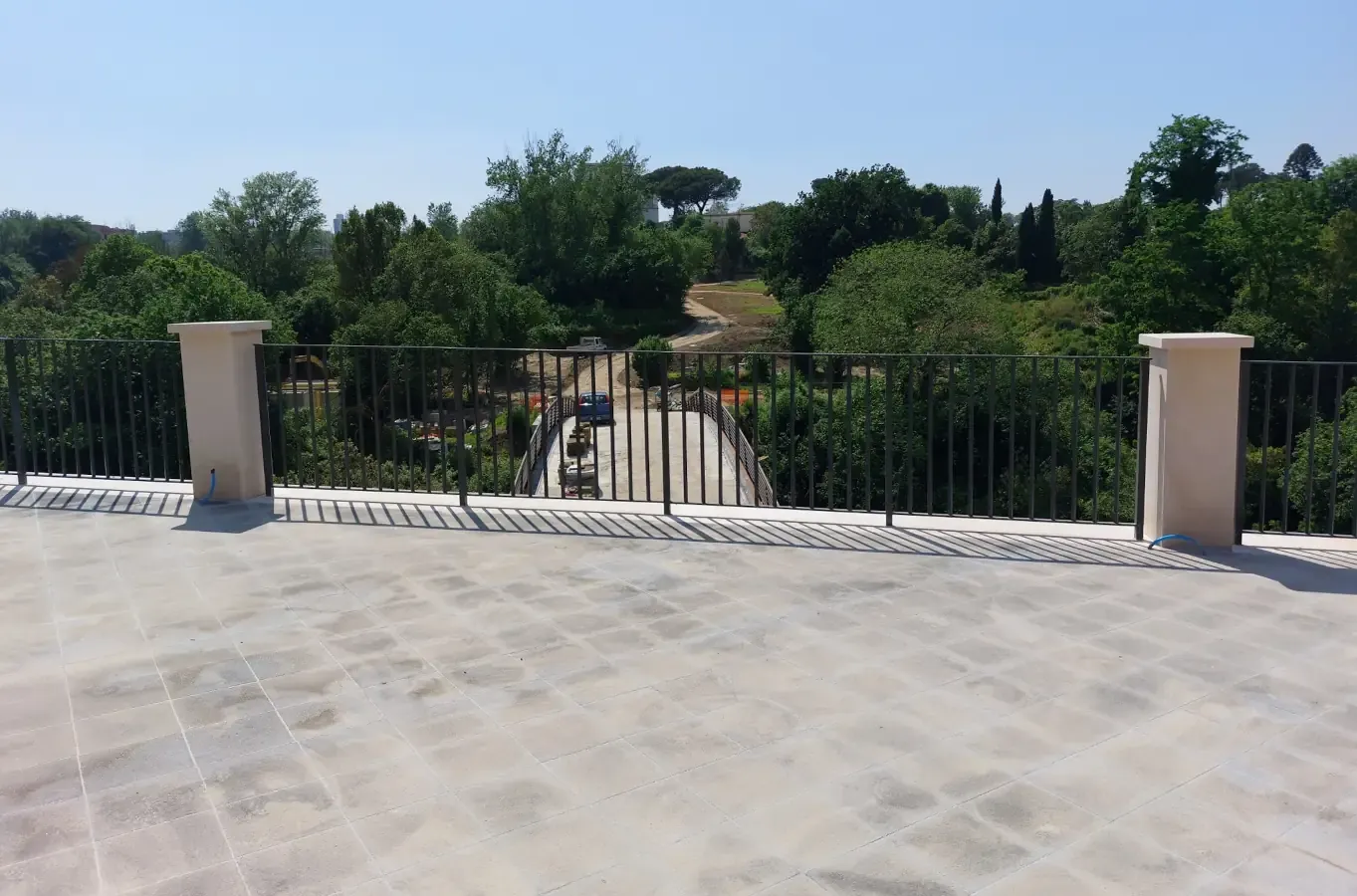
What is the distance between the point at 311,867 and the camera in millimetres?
2348

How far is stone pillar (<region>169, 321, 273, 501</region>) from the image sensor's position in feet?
20.0

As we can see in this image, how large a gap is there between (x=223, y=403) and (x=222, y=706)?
3.39 m

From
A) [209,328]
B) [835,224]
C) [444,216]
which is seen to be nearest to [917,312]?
[835,224]

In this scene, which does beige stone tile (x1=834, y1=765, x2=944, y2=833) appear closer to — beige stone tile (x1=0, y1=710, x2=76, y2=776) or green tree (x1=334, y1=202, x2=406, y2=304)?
beige stone tile (x1=0, y1=710, x2=76, y2=776)

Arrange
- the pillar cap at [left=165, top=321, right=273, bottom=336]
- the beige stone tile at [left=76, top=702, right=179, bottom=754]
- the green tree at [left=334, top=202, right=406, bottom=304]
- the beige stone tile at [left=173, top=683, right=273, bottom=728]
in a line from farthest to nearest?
the green tree at [left=334, top=202, right=406, bottom=304]
the pillar cap at [left=165, top=321, right=273, bottom=336]
the beige stone tile at [left=173, top=683, right=273, bottom=728]
the beige stone tile at [left=76, top=702, right=179, bottom=754]

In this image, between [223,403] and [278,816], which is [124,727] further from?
[223,403]

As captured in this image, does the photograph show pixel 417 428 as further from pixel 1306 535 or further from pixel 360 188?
pixel 360 188

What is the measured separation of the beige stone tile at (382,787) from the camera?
104 inches

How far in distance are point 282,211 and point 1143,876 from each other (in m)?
51.2

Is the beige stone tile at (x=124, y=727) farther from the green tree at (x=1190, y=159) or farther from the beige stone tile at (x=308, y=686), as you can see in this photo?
the green tree at (x=1190, y=159)

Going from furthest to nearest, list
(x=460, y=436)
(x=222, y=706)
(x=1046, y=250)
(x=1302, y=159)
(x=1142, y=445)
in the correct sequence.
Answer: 1. (x=1302, y=159)
2. (x=1046, y=250)
3. (x=460, y=436)
4. (x=1142, y=445)
5. (x=222, y=706)

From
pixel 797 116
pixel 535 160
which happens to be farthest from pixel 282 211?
pixel 797 116

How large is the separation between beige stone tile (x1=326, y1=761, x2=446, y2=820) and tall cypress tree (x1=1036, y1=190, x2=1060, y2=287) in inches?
2209

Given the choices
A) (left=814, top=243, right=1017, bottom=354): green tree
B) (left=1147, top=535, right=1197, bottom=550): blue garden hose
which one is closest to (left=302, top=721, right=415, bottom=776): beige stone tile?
(left=1147, top=535, right=1197, bottom=550): blue garden hose
